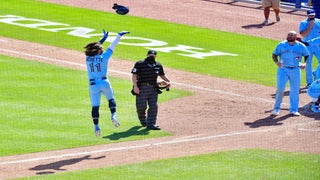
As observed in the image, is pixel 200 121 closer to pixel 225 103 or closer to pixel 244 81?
pixel 225 103

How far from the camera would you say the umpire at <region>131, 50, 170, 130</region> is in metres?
17.7

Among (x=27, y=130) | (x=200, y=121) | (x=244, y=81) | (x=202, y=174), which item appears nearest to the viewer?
(x=202, y=174)

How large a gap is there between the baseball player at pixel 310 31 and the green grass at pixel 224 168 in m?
5.14

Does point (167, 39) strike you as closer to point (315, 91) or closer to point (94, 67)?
point (315, 91)

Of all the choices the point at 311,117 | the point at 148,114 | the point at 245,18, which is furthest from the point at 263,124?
the point at 245,18

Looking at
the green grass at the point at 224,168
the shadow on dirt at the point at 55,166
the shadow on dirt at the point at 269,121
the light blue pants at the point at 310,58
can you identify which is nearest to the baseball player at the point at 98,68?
the shadow on dirt at the point at 55,166

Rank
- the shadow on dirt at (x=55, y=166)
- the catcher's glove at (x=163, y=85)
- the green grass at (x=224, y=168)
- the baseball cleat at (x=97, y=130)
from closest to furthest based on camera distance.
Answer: the green grass at (x=224, y=168) → the shadow on dirt at (x=55, y=166) → the baseball cleat at (x=97, y=130) → the catcher's glove at (x=163, y=85)

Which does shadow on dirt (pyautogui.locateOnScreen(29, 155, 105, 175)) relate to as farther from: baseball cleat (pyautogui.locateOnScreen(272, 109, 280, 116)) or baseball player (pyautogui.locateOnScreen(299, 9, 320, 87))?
baseball player (pyautogui.locateOnScreen(299, 9, 320, 87))

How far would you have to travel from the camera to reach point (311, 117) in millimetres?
18672

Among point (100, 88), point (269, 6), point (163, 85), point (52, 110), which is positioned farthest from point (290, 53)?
point (269, 6)

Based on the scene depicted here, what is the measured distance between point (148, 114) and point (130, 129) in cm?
43

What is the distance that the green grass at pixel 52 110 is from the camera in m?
16.8

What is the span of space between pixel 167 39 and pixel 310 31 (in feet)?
20.8

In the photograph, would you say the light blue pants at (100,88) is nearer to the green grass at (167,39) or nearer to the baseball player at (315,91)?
the baseball player at (315,91)
